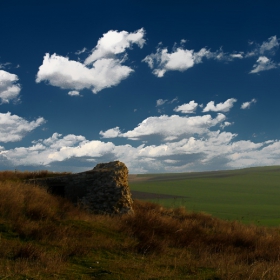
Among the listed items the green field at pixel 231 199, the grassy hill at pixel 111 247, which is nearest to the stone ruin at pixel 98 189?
the grassy hill at pixel 111 247

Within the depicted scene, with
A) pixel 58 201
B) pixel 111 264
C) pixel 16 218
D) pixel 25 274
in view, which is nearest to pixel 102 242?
pixel 111 264


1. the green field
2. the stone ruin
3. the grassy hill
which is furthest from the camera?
the green field

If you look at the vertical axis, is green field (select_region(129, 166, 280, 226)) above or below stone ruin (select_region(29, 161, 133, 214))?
below

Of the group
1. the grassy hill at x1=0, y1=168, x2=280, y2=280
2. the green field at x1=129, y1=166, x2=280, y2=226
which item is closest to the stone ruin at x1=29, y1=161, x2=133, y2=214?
the grassy hill at x1=0, y1=168, x2=280, y2=280

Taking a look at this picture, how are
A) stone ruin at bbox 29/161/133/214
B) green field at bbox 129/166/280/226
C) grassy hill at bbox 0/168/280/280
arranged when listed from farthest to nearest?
1. green field at bbox 129/166/280/226
2. stone ruin at bbox 29/161/133/214
3. grassy hill at bbox 0/168/280/280

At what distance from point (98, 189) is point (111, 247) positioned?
7.43 m

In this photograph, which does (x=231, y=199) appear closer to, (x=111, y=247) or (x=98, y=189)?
(x=98, y=189)

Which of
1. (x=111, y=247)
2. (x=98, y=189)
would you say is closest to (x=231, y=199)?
(x=98, y=189)

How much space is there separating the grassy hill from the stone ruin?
1.15 m

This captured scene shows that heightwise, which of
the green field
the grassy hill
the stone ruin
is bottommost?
the green field

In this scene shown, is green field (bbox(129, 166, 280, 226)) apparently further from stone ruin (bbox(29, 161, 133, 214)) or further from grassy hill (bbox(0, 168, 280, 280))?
grassy hill (bbox(0, 168, 280, 280))

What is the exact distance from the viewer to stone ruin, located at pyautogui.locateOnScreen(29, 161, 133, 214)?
56.5ft

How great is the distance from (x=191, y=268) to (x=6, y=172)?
16906mm

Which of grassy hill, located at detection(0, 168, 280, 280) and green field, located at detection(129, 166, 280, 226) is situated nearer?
grassy hill, located at detection(0, 168, 280, 280)
